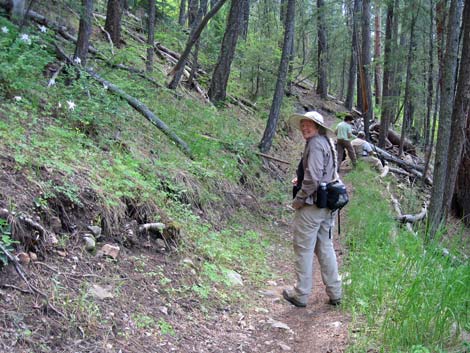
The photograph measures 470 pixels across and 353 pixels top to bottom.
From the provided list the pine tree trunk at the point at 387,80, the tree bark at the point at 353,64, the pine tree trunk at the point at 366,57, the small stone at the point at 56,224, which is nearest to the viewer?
the small stone at the point at 56,224

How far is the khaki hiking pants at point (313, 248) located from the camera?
496 cm

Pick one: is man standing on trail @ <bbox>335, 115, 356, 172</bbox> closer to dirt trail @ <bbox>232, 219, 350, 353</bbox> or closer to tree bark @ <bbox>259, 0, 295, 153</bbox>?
tree bark @ <bbox>259, 0, 295, 153</bbox>

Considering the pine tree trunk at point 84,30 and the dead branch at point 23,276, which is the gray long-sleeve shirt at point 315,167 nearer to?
the dead branch at point 23,276

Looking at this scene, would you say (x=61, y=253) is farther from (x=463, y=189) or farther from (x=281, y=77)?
(x=463, y=189)

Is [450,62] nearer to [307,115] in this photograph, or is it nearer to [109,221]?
[307,115]

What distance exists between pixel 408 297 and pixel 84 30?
7021 mm

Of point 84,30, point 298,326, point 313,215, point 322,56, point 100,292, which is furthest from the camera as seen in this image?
point 322,56

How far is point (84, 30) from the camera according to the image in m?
7.79

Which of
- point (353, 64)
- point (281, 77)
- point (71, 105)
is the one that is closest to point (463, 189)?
point (281, 77)

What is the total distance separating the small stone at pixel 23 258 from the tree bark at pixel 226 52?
1110cm

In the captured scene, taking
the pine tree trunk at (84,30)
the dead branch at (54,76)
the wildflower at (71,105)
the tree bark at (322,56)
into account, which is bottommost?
the wildflower at (71,105)

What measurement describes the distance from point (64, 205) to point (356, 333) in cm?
312

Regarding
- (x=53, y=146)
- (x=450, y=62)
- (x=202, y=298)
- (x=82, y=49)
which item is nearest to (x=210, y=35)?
(x=82, y=49)

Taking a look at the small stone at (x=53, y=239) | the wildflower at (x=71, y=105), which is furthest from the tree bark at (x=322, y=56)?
the small stone at (x=53, y=239)
